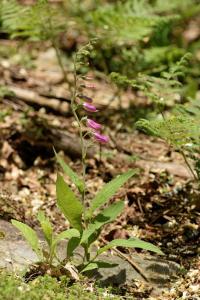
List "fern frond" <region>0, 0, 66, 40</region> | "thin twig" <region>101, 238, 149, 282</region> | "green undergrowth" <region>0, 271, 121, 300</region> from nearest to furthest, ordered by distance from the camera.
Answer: "green undergrowth" <region>0, 271, 121, 300</region>, "thin twig" <region>101, 238, 149, 282</region>, "fern frond" <region>0, 0, 66, 40</region>

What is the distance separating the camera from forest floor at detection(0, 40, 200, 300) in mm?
4121

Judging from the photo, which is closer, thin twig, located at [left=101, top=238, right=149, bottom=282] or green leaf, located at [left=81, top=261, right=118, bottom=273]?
green leaf, located at [left=81, top=261, right=118, bottom=273]

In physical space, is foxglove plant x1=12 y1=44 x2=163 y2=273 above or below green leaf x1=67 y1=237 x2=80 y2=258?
above

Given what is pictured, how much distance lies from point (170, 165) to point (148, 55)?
1.49m

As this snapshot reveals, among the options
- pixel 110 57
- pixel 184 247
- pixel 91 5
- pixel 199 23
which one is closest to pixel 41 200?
pixel 184 247

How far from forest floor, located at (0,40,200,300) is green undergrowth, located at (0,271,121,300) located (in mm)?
310

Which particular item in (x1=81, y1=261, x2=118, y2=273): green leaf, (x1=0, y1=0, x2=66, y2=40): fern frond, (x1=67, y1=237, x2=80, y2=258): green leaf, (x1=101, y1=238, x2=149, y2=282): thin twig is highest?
(x1=0, y1=0, x2=66, y2=40): fern frond

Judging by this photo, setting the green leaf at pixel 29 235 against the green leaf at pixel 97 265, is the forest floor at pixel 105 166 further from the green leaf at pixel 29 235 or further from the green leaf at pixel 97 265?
the green leaf at pixel 29 235

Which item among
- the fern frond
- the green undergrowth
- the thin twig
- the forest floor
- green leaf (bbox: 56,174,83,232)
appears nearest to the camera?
the green undergrowth

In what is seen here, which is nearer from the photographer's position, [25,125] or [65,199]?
[65,199]

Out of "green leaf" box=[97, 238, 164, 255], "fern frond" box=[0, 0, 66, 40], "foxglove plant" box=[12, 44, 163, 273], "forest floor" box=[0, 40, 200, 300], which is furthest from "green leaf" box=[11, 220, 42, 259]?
"fern frond" box=[0, 0, 66, 40]

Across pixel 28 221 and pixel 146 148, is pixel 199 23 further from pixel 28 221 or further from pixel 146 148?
pixel 28 221

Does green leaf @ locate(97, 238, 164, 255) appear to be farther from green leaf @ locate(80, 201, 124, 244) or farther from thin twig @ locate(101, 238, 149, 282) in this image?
thin twig @ locate(101, 238, 149, 282)

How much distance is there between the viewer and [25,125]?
17.1ft
